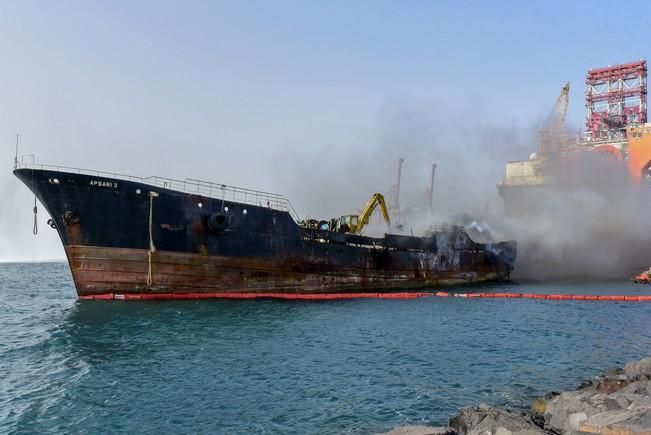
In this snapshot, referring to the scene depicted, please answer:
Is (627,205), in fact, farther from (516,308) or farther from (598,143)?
(516,308)

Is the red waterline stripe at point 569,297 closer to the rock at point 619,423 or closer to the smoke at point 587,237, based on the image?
the smoke at point 587,237

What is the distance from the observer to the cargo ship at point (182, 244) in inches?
992

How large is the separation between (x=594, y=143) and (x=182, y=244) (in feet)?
230

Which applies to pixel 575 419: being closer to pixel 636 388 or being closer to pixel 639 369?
pixel 636 388

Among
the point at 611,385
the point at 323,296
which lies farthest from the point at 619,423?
the point at 323,296

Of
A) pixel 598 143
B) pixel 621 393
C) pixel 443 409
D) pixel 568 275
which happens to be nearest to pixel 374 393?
pixel 443 409

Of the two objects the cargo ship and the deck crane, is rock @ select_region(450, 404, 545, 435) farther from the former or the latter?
the deck crane

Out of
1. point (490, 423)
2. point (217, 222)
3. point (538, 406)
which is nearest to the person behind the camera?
point (490, 423)

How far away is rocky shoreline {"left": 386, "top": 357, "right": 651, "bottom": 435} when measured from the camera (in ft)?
28.3

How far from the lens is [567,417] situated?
10055mm

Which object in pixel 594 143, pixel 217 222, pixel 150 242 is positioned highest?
pixel 594 143

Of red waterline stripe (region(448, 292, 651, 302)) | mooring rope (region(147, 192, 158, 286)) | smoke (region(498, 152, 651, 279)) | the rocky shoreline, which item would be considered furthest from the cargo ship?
smoke (region(498, 152, 651, 279))

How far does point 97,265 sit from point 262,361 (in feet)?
48.1

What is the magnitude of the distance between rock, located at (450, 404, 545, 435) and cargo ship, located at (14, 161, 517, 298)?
20.0 meters
